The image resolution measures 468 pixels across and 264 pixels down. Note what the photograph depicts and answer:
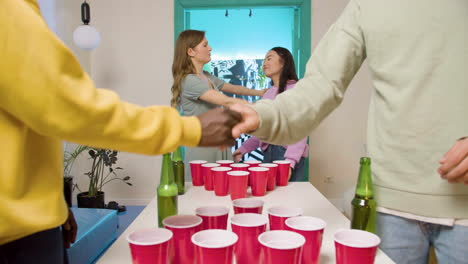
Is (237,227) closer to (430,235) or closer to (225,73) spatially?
(430,235)

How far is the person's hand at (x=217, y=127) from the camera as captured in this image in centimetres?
76

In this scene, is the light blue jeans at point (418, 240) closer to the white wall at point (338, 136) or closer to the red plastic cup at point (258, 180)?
the red plastic cup at point (258, 180)

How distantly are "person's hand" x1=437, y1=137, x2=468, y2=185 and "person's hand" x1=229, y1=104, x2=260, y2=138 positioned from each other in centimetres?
44

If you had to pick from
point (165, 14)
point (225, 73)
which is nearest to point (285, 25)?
point (225, 73)

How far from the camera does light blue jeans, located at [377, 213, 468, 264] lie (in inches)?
34.2

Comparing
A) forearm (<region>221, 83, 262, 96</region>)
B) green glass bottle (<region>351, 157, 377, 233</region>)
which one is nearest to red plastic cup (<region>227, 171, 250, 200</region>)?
green glass bottle (<region>351, 157, 377, 233</region>)

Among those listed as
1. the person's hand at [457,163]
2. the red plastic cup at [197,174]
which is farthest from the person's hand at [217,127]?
the red plastic cup at [197,174]

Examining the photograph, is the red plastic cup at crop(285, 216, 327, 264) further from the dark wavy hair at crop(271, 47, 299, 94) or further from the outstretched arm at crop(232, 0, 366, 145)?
the dark wavy hair at crop(271, 47, 299, 94)

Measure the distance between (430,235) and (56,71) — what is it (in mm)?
936

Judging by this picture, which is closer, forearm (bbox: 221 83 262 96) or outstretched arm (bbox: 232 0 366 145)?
outstretched arm (bbox: 232 0 366 145)

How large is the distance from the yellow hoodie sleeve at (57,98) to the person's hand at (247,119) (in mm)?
249

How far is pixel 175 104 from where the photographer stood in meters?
2.49

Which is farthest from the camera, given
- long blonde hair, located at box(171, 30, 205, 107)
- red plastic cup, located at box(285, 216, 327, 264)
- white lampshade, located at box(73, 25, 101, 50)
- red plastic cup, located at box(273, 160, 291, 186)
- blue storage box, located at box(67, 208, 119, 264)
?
white lampshade, located at box(73, 25, 101, 50)

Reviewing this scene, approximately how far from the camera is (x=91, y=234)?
224 cm
